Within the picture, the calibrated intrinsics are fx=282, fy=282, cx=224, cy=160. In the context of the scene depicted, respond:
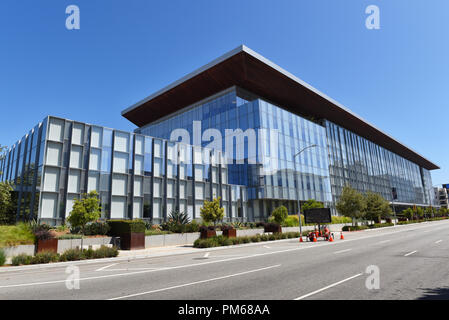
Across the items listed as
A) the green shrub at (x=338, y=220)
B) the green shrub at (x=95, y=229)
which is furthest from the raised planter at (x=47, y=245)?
the green shrub at (x=338, y=220)

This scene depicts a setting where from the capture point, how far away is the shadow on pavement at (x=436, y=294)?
20.1 feet

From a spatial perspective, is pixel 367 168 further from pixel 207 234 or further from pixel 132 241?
pixel 132 241

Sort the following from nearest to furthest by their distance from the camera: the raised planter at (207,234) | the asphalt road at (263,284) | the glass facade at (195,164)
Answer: the asphalt road at (263,284) < the raised planter at (207,234) < the glass facade at (195,164)

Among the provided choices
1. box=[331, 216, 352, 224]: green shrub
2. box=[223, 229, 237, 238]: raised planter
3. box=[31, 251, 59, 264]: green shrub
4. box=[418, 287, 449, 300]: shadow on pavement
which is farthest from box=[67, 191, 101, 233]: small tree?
box=[331, 216, 352, 224]: green shrub

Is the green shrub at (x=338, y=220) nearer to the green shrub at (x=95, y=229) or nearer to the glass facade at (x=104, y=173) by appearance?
the glass facade at (x=104, y=173)

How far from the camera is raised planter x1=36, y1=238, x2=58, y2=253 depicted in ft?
54.4

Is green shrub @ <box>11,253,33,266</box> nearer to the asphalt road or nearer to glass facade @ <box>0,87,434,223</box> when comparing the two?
the asphalt road

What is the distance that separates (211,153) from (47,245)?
88.1 ft

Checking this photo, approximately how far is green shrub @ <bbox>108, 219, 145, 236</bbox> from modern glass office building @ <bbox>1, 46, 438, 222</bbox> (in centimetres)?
531

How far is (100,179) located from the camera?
28.4 m

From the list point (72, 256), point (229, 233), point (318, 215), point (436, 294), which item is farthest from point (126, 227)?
point (436, 294)

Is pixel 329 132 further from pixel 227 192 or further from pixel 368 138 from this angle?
pixel 227 192

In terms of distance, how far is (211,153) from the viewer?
4150cm

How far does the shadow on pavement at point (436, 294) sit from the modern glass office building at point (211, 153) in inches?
1041
